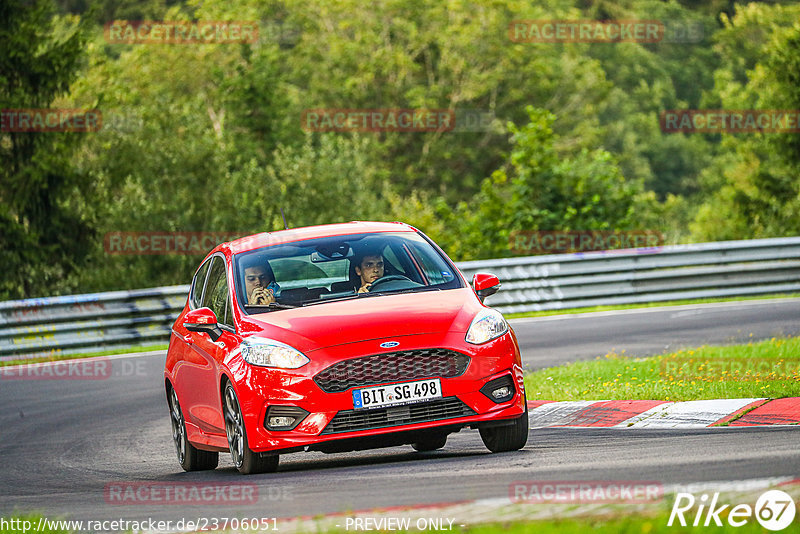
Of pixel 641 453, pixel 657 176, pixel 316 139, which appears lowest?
pixel 657 176

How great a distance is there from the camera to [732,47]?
82.1 meters

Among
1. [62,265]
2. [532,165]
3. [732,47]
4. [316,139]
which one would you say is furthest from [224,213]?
[732,47]

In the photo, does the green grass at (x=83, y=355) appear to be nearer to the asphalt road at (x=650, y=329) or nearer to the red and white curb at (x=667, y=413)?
the asphalt road at (x=650, y=329)

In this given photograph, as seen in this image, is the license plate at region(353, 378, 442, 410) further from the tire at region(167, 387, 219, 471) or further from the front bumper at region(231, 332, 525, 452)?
the tire at region(167, 387, 219, 471)

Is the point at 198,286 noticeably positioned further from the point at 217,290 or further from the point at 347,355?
the point at 347,355

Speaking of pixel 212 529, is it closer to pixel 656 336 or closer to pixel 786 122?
pixel 656 336

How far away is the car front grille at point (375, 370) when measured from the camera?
8.05 m

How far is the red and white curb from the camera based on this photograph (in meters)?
9.42

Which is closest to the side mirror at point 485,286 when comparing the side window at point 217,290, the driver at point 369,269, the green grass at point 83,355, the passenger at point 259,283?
the driver at point 369,269

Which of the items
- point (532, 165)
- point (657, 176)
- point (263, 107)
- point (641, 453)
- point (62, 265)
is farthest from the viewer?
point (657, 176)

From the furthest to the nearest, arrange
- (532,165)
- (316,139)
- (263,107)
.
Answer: (316,139)
(263,107)
(532,165)

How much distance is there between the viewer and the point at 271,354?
8219 millimetres

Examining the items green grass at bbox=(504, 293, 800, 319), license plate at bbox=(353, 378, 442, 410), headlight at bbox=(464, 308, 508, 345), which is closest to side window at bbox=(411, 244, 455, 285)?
headlight at bbox=(464, 308, 508, 345)

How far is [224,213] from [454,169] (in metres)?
29.2
